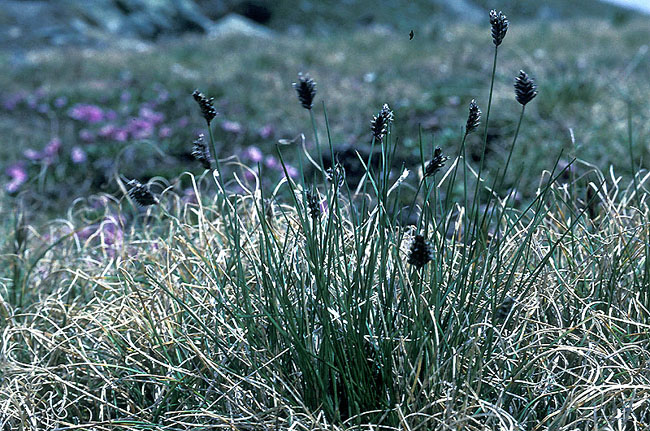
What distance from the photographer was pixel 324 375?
4.94 feet

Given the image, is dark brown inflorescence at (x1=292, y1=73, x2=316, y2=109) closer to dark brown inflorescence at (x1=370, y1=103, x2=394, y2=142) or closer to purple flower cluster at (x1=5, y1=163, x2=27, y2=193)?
dark brown inflorescence at (x1=370, y1=103, x2=394, y2=142)

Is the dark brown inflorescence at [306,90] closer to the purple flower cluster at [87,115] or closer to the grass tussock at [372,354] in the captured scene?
Result: the grass tussock at [372,354]

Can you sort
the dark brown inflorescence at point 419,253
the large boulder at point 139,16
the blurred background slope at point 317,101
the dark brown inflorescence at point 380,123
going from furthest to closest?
the large boulder at point 139,16
the blurred background slope at point 317,101
the dark brown inflorescence at point 380,123
the dark brown inflorescence at point 419,253

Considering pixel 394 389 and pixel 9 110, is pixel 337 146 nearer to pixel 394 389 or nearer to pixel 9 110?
pixel 394 389

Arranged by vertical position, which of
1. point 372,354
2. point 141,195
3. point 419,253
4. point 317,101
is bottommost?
point 317,101

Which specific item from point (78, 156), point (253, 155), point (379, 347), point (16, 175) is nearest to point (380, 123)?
point (379, 347)

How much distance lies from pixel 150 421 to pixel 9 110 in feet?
20.1

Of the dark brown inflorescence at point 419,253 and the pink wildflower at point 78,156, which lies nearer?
the dark brown inflorescence at point 419,253

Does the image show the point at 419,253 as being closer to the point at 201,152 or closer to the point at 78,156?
the point at 201,152

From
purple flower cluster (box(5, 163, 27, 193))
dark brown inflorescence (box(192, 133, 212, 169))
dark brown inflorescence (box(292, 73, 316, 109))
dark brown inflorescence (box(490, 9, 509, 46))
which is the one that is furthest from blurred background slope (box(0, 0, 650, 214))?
dark brown inflorescence (box(192, 133, 212, 169))

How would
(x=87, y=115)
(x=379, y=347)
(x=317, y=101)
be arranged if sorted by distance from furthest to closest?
(x=317, y=101)
(x=87, y=115)
(x=379, y=347)

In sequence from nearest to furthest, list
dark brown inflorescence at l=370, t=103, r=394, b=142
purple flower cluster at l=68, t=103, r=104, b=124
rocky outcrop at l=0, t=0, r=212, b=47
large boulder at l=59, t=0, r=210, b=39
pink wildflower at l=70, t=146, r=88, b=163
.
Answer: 1. dark brown inflorescence at l=370, t=103, r=394, b=142
2. pink wildflower at l=70, t=146, r=88, b=163
3. purple flower cluster at l=68, t=103, r=104, b=124
4. rocky outcrop at l=0, t=0, r=212, b=47
5. large boulder at l=59, t=0, r=210, b=39

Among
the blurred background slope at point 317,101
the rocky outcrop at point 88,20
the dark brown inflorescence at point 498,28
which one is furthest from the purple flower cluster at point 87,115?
the rocky outcrop at point 88,20

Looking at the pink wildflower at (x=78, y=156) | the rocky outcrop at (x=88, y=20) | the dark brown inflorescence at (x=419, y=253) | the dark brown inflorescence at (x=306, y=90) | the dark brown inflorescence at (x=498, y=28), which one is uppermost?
the dark brown inflorescence at (x=498, y=28)
